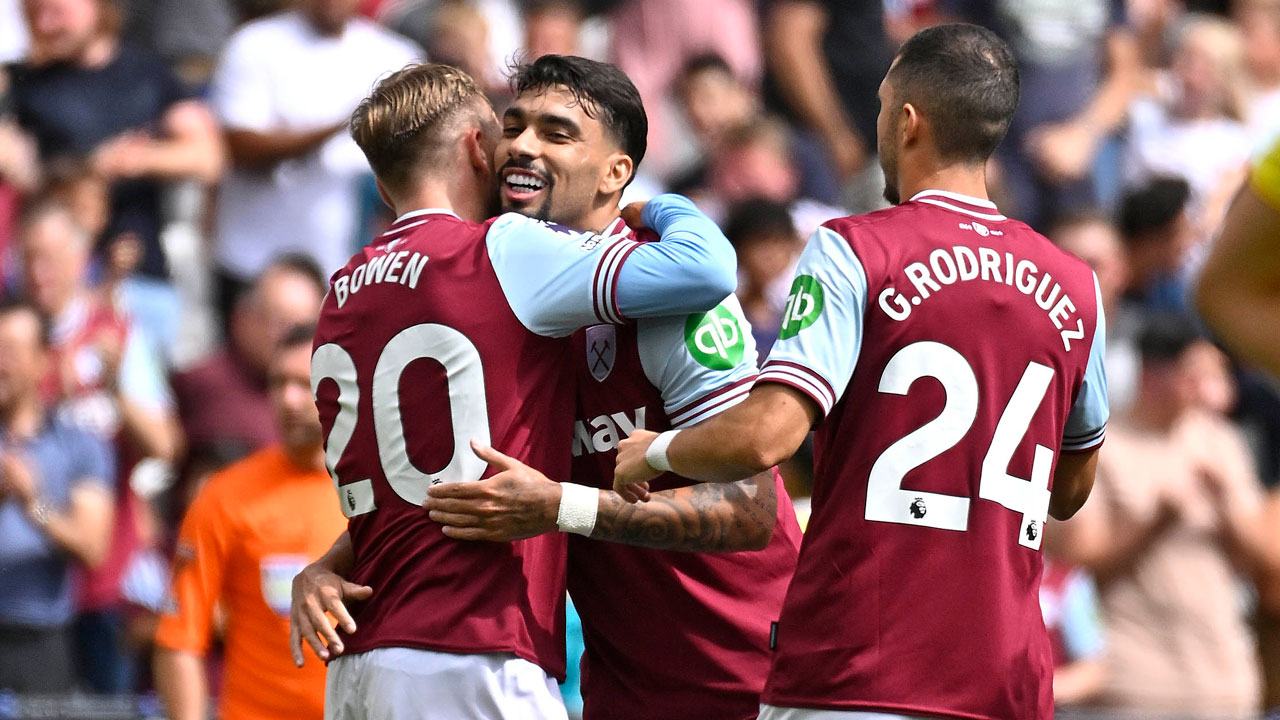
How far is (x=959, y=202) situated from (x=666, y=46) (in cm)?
729

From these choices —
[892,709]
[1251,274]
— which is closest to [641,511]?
[892,709]

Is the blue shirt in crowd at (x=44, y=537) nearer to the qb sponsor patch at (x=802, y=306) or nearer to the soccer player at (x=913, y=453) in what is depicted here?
the soccer player at (x=913, y=453)

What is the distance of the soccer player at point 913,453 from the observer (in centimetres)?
376

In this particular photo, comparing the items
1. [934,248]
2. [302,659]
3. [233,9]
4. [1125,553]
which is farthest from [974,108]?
[233,9]

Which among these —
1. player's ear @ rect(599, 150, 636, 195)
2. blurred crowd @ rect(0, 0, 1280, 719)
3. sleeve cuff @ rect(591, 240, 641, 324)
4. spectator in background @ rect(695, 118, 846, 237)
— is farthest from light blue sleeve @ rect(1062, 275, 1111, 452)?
spectator in background @ rect(695, 118, 846, 237)

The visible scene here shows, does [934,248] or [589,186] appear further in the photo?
[589,186]

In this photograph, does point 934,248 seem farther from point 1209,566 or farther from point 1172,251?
point 1172,251

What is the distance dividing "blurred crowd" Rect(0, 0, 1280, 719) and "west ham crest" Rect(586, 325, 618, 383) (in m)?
3.67

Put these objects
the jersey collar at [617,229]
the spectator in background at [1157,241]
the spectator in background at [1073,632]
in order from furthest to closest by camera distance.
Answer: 1. the spectator in background at [1157,241]
2. the spectator in background at [1073,632]
3. the jersey collar at [617,229]

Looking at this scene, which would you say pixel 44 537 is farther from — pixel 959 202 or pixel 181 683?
pixel 959 202

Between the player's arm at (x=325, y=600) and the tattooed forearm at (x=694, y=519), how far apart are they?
0.63m

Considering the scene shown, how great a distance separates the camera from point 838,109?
38.0 ft

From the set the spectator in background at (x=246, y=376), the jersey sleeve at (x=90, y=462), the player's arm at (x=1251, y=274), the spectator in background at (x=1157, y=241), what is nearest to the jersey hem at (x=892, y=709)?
the player's arm at (x=1251, y=274)

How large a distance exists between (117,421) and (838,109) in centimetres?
535
